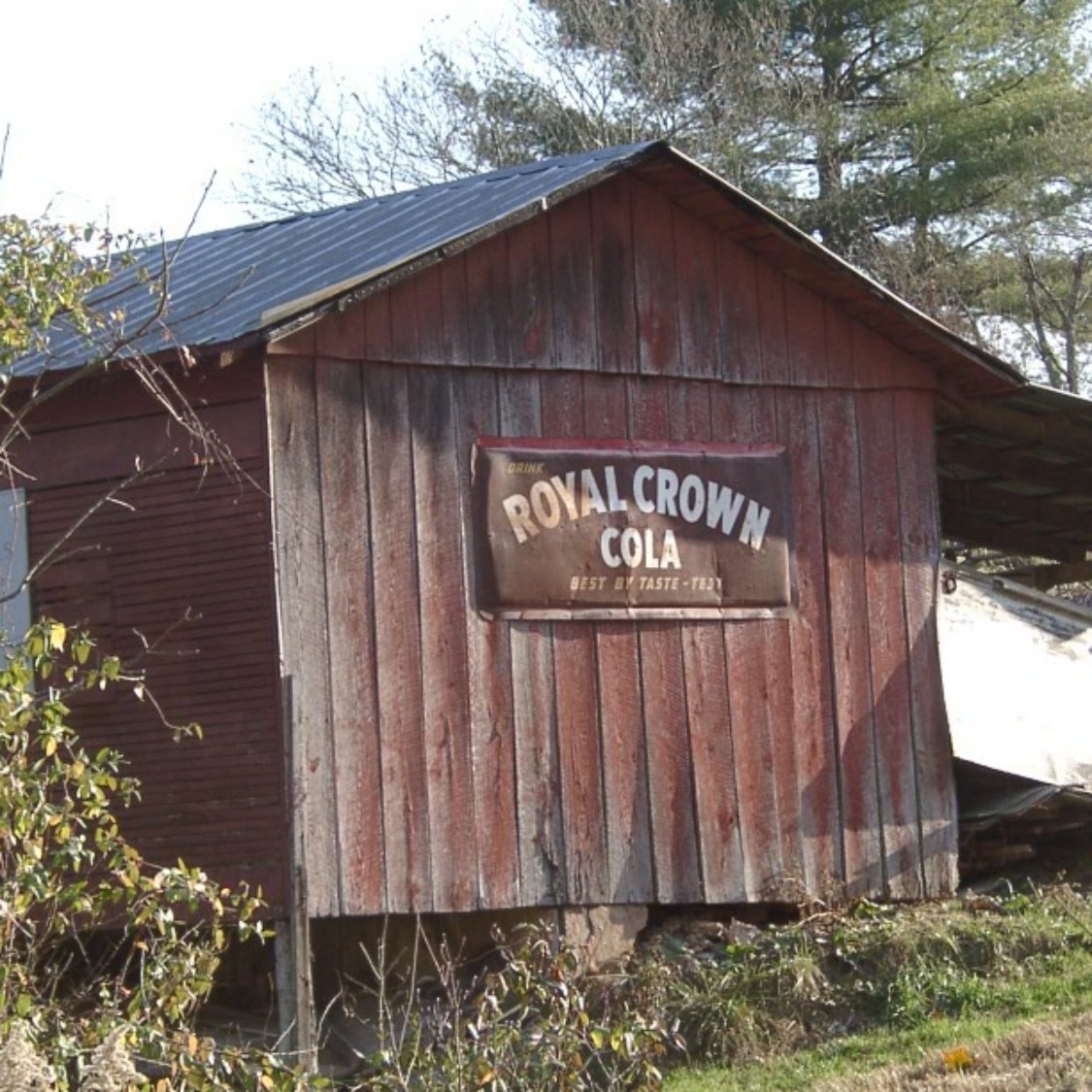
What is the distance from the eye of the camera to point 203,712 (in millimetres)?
10586

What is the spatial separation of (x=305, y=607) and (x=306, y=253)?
102 inches

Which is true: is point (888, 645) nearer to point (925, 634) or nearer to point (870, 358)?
point (925, 634)

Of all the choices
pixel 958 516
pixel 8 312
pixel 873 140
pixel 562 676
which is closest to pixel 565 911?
pixel 562 676

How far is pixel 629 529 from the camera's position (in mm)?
11711

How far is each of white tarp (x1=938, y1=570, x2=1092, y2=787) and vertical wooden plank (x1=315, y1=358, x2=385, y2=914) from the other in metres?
4.04

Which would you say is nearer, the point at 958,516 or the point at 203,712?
the point at 203,712

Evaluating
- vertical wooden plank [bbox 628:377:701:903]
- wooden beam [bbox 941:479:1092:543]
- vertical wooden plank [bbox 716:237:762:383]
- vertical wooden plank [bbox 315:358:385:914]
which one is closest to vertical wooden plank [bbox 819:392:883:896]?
vertical wooden plank [bbox 716:237:762:383]

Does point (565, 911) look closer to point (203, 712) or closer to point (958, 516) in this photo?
point (203, 712)

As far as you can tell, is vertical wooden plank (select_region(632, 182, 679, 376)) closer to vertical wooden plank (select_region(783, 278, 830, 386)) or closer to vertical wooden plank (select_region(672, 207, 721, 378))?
vertical wooden plank (select_region(672, 207, 721, 378))

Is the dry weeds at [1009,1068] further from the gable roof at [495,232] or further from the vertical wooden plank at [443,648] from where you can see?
the gable roof at [495,232]

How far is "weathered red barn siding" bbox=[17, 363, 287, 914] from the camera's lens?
412 inches

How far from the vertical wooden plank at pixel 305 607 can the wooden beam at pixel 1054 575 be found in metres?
8.75

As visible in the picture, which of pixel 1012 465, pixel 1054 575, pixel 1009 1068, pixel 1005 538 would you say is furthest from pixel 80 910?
pixel 1054 575

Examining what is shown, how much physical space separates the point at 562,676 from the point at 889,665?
93.5 inches
